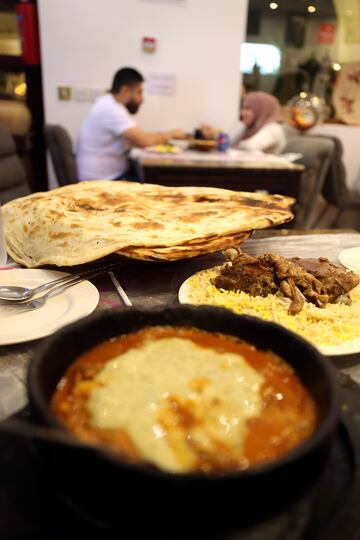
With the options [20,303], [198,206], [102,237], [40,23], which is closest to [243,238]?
[198,206]

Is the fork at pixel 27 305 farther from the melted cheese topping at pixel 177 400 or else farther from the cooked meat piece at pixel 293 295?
the cooked meat piece at pixel 293 295

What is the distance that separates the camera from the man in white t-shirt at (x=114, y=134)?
3918 mm

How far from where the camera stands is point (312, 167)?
13.7 feet

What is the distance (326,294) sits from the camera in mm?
1070

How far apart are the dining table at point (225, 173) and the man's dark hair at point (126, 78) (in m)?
0.78

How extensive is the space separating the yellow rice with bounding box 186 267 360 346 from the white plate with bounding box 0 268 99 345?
24 centimetres

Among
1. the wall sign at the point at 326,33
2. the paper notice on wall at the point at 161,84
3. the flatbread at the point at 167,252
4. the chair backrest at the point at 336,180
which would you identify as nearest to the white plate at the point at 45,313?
the flatbread at the point at 167,252

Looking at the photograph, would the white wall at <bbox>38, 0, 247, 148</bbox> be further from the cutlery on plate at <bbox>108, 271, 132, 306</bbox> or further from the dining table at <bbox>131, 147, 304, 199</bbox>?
the cutlery on plate at <bbox>108, 271, 132, 306</bbox>

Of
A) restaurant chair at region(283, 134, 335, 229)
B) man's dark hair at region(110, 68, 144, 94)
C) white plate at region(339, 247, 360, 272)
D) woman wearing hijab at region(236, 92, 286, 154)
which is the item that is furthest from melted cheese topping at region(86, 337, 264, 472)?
woman wearing hijab at region(236, 92, 286, 154)

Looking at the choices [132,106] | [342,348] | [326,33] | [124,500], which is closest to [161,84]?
[132,106]

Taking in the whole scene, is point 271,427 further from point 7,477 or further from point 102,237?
point 102,237

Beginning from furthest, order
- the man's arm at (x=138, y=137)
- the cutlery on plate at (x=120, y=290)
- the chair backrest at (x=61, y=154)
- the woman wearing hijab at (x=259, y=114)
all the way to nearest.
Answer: the woman wearing hijab at (x=259, y=114) < the man's arm at (x=138, y=137) < the chair backrest at (x=61, y=154) < the cutlery on plate at (x=120, y=290)

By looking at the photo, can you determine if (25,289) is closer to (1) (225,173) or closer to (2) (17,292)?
(2) (17,292)

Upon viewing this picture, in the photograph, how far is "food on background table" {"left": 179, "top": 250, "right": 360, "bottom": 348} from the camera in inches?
36.5
